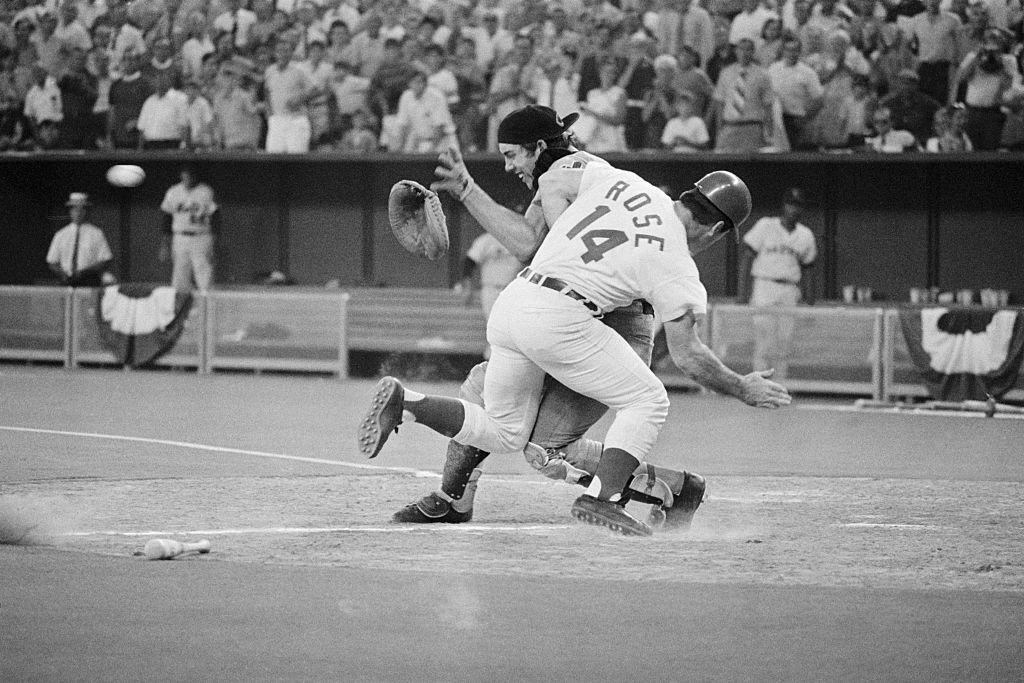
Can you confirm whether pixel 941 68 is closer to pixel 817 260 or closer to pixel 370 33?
pixel 817 260

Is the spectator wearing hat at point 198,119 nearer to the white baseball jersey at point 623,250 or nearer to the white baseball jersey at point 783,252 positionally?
the white baseball jersey at point 783,252

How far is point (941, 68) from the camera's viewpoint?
58.6 feet

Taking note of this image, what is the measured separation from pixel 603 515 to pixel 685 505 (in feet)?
2.23

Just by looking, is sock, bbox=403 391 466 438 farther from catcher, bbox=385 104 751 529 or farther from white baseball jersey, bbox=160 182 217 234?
white baseball jersey, bbox=160 182 217 234

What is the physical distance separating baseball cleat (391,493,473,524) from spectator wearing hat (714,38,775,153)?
11.3 m

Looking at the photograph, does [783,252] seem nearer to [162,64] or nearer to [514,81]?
[514,81]

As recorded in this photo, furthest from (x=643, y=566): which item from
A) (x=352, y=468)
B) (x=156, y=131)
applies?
(x=156, y=131)

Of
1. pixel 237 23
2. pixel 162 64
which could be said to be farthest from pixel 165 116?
pixel 237 23

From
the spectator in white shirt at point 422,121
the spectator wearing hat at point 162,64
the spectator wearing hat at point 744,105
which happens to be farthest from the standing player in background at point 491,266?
the spectator wearing hat at point 162,64

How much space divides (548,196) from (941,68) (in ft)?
38.8

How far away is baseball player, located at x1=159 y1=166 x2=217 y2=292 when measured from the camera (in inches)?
837

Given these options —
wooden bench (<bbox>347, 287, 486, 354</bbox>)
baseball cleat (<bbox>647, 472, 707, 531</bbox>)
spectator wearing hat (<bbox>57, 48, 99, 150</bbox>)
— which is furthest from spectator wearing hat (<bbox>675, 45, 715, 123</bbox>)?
baseball cleat (<bbox>647, 472, 707, 531</bbox>)

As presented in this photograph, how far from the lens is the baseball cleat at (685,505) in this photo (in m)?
7.52

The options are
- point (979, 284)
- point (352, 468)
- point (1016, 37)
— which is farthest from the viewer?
point (979, 284)
